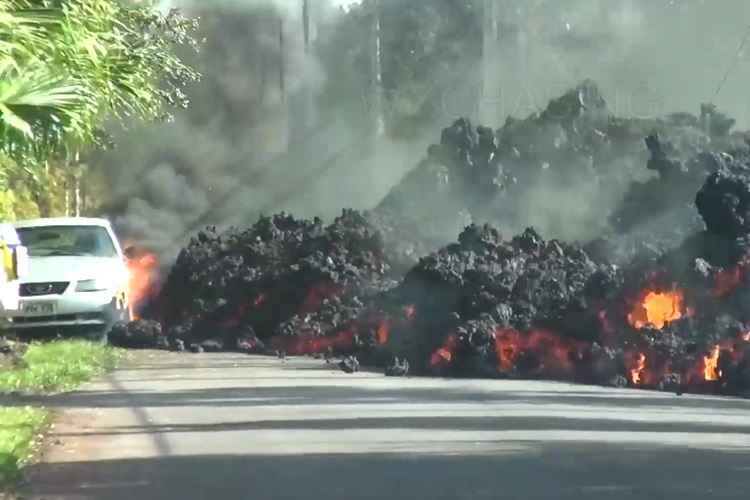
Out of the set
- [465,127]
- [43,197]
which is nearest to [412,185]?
[465,127]

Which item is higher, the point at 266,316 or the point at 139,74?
the point at 139,74

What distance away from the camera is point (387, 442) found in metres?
12.2

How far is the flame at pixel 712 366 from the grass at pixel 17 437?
6.74 meters

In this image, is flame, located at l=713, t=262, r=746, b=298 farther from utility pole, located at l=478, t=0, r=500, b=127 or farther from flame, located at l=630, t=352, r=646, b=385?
utility pole, located at l=478, t=0, r=500, b=127

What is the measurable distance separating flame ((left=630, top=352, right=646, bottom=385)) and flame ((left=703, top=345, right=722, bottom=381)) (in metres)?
0.66

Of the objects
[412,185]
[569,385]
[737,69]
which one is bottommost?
[569,385]

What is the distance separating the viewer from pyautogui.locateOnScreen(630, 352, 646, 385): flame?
58.2 ft

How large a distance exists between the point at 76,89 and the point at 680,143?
11882 mm

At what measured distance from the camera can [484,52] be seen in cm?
3344

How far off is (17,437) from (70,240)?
10652 mm

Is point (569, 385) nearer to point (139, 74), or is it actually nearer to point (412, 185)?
point (139, 74)

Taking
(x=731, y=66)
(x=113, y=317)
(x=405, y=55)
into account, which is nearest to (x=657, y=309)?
(x=113, y=317)

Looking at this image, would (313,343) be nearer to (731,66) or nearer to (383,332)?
(383,332)

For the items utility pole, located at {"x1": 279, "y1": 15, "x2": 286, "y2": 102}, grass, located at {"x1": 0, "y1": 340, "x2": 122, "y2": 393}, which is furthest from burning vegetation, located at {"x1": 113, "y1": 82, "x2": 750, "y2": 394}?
utility pole, located at {"x1": 279, "y1": 15, "x2": 286, "y2": 102}
